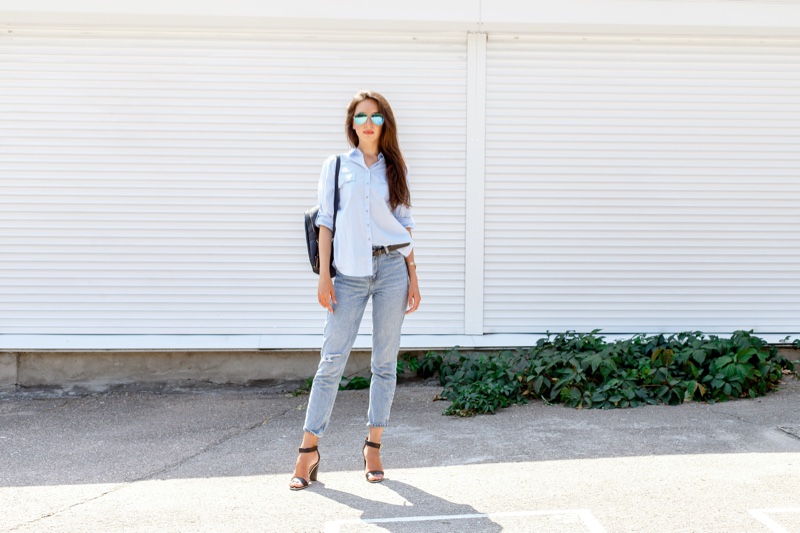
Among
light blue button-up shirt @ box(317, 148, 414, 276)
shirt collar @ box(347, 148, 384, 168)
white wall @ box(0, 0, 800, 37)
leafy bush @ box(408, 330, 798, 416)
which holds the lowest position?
leafy bush @ box(408, 330, 798, 416)

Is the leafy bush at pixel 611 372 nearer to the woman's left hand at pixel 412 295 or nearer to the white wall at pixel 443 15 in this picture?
the woman's left hand at pixel 412 295

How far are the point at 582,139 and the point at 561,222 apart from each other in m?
0.70

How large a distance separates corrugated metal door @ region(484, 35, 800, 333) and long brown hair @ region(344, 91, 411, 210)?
2654 mm

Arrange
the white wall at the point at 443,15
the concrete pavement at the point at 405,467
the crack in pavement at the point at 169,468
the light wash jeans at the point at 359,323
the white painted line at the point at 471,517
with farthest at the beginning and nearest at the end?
the white wall at the point at 443,15
the light wash jeans at the point at 359,323
the crack in pavement at the point at 169,468
the concrete pavement at the point at 405,467
the white painted line at the point at 471,517

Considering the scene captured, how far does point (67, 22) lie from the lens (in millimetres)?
6688

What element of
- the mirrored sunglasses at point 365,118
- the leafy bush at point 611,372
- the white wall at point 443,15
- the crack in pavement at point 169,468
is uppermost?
the white wall at point 443,15

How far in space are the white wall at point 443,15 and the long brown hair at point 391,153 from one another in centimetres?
240

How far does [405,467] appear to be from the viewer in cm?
478

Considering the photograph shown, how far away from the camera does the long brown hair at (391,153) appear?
14.5 feet

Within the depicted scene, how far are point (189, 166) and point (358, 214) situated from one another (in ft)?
9.91

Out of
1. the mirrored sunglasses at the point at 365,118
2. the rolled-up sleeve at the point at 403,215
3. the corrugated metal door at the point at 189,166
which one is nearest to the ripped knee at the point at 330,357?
the rolled-up sleeve at the point at 403,215

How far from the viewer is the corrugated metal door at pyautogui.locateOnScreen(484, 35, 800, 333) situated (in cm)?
700

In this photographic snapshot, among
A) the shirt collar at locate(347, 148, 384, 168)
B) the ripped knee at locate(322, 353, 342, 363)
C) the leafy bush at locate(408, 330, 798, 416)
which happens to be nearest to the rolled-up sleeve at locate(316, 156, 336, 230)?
the shirt collar at locate(347, 148, 384, 168)

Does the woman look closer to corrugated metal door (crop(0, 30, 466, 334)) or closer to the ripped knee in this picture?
the ripped knee
